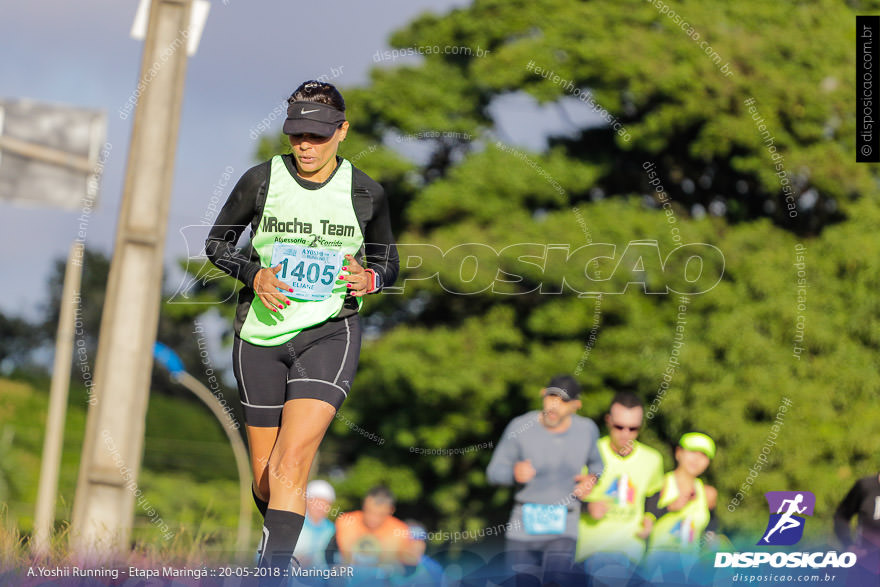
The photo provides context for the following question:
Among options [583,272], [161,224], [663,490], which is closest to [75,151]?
[161,224]

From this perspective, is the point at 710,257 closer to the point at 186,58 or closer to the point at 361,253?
the point at 186,58

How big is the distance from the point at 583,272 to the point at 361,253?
1030 cm

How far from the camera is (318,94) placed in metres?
4.05

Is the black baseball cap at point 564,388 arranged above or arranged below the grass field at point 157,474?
above

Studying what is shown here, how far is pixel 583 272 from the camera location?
14.3 meters

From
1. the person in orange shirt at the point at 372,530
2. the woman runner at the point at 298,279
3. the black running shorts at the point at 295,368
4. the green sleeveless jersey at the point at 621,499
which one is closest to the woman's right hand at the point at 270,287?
the woman runner at the point at 298,279

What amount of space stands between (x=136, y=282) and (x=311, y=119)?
2.73 m

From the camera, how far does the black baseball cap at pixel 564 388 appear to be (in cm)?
614

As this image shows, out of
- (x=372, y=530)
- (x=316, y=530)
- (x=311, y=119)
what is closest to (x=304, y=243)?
(x=311, y=119)

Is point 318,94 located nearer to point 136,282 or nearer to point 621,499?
point 136,282

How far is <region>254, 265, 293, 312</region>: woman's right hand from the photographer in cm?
396

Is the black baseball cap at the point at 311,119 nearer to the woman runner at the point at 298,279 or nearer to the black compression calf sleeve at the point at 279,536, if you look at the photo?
the woman runner at the point at 298,279

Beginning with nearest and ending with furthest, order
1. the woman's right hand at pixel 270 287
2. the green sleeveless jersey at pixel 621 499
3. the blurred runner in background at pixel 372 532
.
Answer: the woman's right hand at pixel 270 287 < the blurred runner in background at pixel 372 532 < the green sleeveless jersey at pixel 621 499

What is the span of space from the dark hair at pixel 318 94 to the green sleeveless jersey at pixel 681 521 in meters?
3.66
